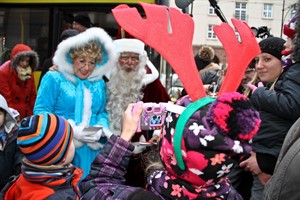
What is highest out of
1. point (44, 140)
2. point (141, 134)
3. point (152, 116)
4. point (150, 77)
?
point (150, 77)

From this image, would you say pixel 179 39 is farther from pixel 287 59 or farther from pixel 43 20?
pixel 43 20

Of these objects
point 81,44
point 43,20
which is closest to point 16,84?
point 43,20

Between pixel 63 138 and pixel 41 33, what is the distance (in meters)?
4.91

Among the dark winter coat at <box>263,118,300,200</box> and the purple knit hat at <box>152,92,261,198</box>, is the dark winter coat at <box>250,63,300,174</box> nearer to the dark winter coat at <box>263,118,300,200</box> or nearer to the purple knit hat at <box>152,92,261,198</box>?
the purple knit hat at <box>152,92,261,198</box>

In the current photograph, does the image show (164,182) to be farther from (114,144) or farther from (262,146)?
(262,146)

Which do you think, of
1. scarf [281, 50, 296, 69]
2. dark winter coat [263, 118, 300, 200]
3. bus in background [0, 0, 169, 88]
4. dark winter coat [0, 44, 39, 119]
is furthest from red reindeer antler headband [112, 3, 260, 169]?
bus in background [0, 0, 169, 88]

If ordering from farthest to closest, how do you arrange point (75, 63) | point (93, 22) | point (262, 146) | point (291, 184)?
1. point (93, 22)
2. point (75, 63)
3. point (262, 146)
4. point (291, 184)

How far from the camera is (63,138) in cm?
223

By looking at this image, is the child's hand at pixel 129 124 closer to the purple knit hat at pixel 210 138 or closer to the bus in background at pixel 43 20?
the purple knit hat at pixel 210 138

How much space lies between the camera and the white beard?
3.77m

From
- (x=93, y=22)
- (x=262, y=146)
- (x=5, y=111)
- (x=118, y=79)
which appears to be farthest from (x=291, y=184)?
(x=93, y=22)

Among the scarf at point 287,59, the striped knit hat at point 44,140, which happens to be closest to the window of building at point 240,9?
the scarf at point 287,59

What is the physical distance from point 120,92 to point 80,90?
422mm

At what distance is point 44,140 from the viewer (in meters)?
2.16
